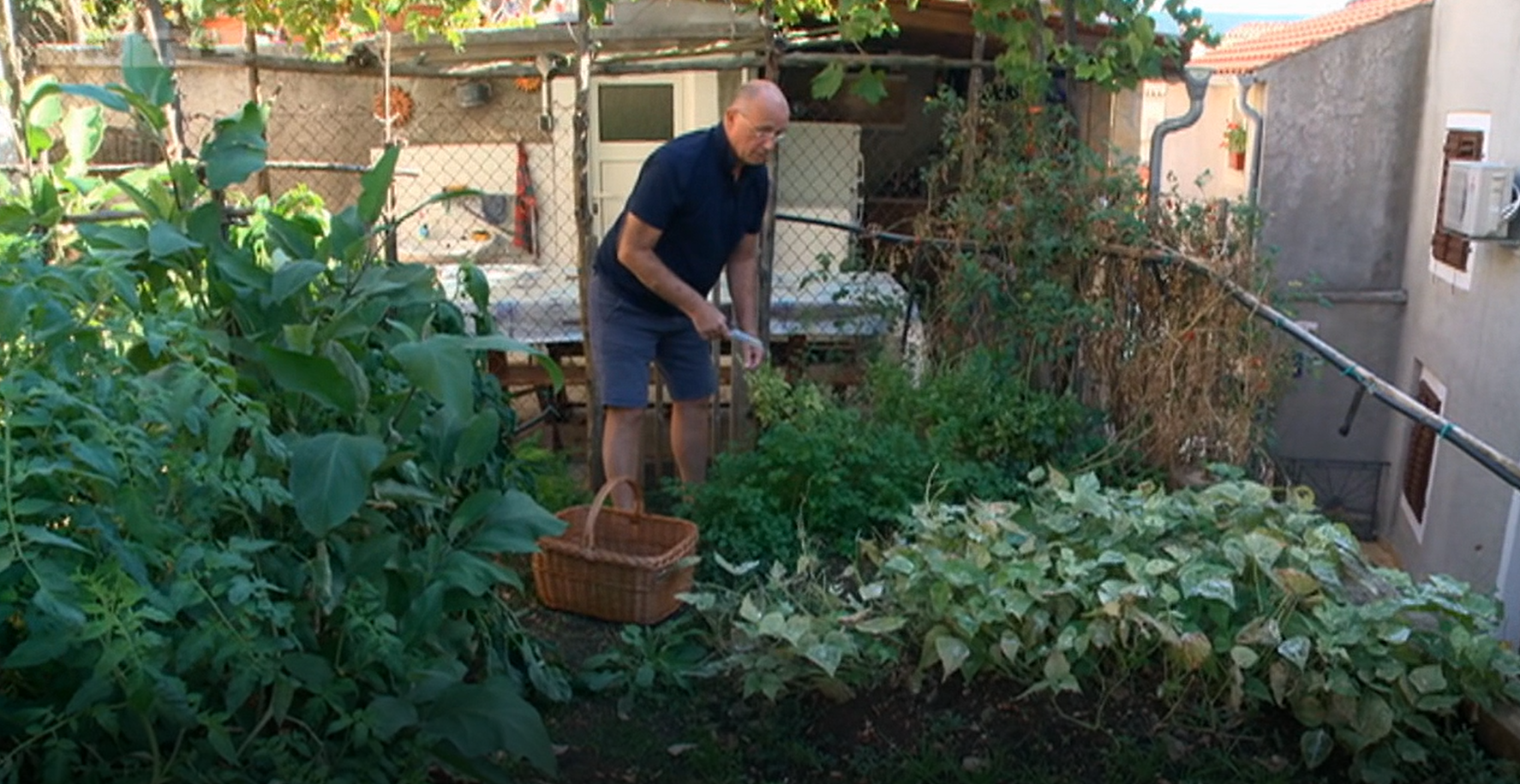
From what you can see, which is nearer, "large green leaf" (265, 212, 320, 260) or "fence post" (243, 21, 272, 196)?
"large green leaf" (265, 212, 320, 260)

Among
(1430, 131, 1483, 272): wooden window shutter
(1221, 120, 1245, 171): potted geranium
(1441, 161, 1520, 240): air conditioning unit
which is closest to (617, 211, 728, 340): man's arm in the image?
(1441, 161, 1520, 240): air conditioning unit

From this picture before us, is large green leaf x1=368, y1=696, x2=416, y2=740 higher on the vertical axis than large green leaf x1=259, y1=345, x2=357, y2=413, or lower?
lower

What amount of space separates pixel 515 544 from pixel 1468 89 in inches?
409

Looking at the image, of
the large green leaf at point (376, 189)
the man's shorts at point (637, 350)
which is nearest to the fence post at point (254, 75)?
the man's shorts at point (637, 350)

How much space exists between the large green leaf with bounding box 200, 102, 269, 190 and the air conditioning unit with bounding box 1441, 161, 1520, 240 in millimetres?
8344

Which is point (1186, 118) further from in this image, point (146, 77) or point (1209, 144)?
point (1209, 144)

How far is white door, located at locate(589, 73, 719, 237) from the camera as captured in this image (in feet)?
33.4

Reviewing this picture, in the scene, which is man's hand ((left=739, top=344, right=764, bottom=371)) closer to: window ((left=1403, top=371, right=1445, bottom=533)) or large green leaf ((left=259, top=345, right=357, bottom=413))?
large green leaf ((left=259, top=345, right=357, bottom=413))

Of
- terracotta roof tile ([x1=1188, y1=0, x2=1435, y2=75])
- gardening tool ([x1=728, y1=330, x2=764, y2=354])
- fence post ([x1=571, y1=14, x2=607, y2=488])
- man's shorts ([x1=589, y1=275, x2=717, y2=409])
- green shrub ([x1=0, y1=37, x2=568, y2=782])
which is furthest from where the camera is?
terracotta roof tile ([x1=1188, y1=0, x2=1435, y2=75])

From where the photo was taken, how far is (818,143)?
10086mm

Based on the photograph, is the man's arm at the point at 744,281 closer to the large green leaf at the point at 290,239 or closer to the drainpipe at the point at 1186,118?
the drainpipe at the point at 1186,118

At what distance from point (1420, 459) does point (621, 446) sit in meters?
9.33

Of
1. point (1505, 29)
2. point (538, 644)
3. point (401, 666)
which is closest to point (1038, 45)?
point (538, 644)

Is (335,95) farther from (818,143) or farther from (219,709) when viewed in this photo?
(219,709)
